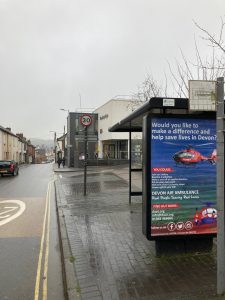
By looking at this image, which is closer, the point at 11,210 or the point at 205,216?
the point at 205,216

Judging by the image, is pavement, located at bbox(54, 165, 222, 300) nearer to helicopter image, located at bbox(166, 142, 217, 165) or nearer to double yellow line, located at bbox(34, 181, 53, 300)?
double yellow line, located at bbox(34, 181, 53, 300)

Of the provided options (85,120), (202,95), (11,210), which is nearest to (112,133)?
(85,120)

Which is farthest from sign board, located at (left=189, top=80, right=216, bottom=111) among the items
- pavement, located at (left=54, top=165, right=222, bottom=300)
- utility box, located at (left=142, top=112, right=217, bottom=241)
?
pavement, located at (left=54, top=165, right=222, bottom=300)

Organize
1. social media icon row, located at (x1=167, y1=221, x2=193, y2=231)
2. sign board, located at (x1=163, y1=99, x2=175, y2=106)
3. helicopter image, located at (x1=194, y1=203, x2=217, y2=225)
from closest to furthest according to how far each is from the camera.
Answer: sign board, located at (x1=163, y1=99, x2=175, y2=106)
social media icon row, located at (x1=167, y1=221, x2=193, y2=231)
helicopter image, located at (x1=194, y1=203, x2=217, y2=225)

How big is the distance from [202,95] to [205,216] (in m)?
2.34

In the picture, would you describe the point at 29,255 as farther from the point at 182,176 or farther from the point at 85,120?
the point at 85,120

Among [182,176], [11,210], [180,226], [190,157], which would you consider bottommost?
[11,210]

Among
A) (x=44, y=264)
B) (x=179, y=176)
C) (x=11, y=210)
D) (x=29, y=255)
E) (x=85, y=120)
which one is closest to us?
(x=179, y=176)

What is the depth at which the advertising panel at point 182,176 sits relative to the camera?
5266mm

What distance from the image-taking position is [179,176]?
5355mm

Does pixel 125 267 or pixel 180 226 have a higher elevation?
pixel 180 226

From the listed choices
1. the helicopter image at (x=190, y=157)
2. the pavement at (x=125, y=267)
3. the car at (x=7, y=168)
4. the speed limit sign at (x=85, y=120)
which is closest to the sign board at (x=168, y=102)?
the helicopter image at (x=190, y=157)

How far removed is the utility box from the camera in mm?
5246

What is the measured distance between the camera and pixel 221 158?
12.9 ft
